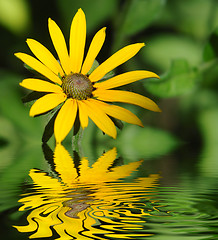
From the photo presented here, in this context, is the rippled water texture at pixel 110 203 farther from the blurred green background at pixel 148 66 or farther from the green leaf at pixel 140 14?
the green leaf at pixel 140 14

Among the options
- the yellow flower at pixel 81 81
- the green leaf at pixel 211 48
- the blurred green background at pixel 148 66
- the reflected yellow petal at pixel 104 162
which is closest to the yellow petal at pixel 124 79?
the yellow flower at pixel 81 81

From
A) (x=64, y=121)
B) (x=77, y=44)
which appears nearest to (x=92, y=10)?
(x=77, y=44)

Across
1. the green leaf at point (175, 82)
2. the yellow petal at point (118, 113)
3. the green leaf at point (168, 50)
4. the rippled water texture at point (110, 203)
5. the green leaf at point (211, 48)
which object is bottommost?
the rippled water texture at point (110, 203)

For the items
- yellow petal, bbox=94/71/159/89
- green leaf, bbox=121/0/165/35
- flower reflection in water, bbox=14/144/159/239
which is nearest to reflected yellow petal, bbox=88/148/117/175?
flower reflection in water, bbox=14/144/159/239

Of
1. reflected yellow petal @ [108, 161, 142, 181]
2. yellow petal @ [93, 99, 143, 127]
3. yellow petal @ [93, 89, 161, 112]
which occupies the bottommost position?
reflected yellow petal @ [108, 161, 142, 181]

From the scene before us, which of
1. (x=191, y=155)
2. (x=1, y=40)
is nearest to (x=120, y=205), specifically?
(x=191, y=155)

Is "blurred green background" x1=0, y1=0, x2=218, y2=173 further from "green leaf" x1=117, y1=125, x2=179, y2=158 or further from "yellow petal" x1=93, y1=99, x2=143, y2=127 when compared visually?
"yellow petal" x1=93, y1=99, x2=143, y2=127
